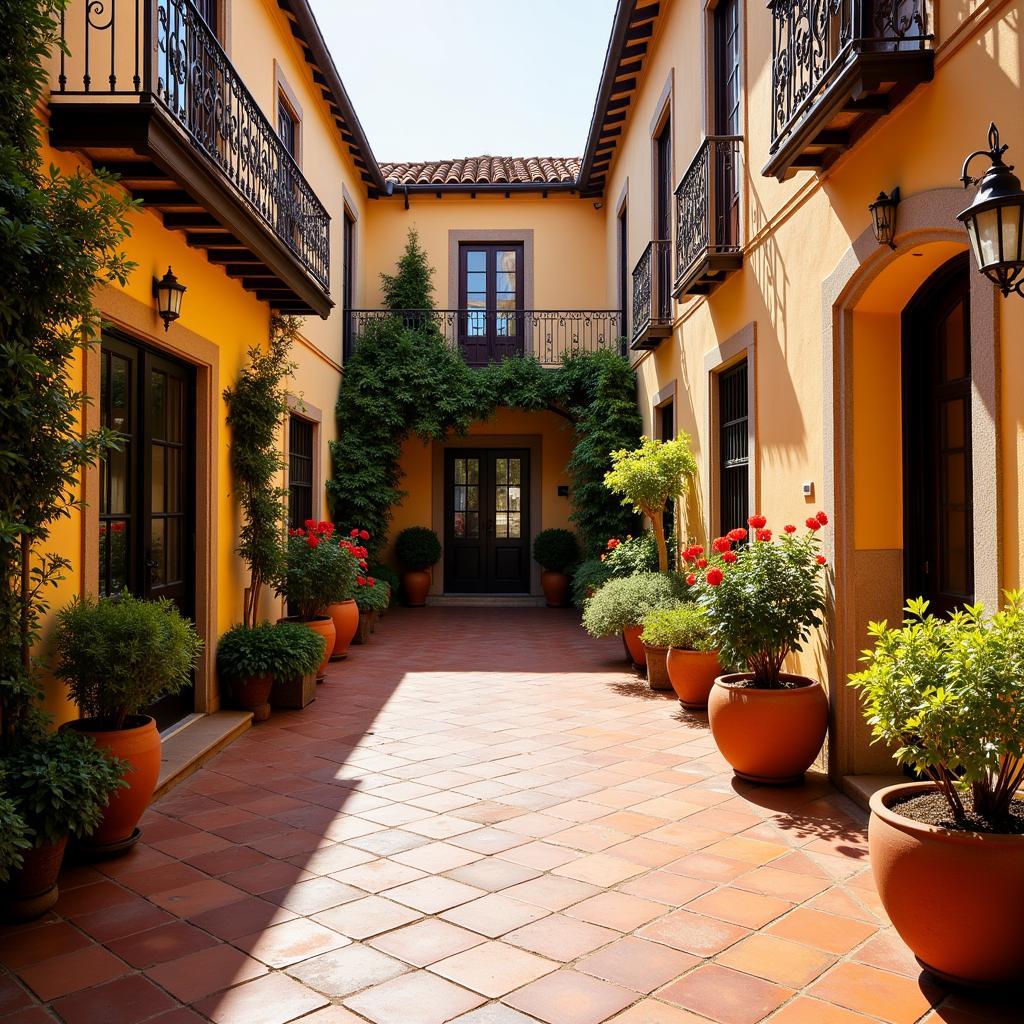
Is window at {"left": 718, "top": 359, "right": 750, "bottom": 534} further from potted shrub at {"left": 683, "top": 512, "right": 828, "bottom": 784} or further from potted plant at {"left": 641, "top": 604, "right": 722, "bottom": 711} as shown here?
potted shrub at {"left": 683, "top": 512, "right": 828, "bottom": 784}

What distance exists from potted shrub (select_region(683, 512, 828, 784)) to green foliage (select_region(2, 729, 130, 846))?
320cm

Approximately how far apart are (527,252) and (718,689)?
38.1 feet

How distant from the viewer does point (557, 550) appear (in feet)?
48.2

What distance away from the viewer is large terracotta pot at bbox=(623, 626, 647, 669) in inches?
340

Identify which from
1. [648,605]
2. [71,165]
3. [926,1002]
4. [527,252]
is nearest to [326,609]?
[648,605]

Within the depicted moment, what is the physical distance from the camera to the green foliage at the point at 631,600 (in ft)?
26.7

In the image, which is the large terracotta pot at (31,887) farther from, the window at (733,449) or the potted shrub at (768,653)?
the window at (733,449)

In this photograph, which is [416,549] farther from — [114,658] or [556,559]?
[114,658]

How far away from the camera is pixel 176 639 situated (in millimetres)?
4504

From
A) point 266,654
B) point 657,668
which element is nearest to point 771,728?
point 657,668

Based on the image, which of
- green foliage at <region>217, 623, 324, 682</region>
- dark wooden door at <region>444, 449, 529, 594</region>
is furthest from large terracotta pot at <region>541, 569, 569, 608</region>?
green foliage at <region>217, 623, 324, 682</region>

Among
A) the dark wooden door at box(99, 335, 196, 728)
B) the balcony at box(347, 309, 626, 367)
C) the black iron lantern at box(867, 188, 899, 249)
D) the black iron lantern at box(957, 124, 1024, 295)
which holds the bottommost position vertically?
the dark wooden door at box(99, 335, 196, 728)

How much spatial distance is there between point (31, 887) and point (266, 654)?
342 centimetres

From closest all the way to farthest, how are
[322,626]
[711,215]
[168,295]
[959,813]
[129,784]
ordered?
[959,813]
[129,784]
[168,295]
[711,215]
[322,626]
